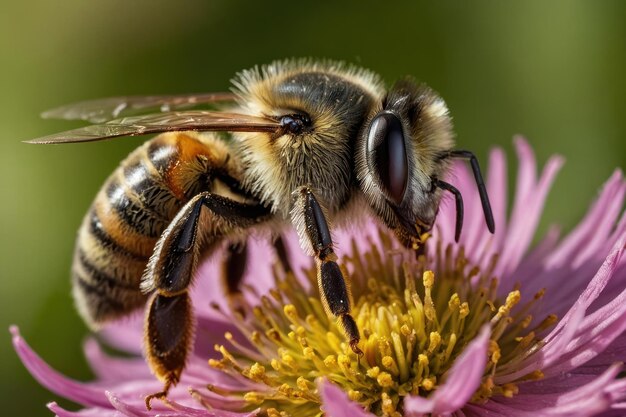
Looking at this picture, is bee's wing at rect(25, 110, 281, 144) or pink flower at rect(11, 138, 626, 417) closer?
pink flower at rect(11, 138, 626, 417)

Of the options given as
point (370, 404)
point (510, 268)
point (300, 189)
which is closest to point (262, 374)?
point (370, 404)

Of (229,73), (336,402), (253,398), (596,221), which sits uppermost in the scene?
(229,73)

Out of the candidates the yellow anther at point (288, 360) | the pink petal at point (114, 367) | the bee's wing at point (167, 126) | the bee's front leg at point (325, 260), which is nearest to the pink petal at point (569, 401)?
the bee's front leg at point (325, 260)

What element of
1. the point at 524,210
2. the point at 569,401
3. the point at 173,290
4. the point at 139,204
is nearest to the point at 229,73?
the point at 524,210

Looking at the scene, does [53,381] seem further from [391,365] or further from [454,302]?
[454,302]

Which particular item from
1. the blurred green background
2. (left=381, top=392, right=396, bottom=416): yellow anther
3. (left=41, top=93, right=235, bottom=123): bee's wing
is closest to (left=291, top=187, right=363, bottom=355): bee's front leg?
(left=381, top=392, right=396, bottom=416): yellow anther

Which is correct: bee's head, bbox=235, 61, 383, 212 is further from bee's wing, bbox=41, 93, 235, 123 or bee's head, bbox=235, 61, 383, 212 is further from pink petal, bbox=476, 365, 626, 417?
pink petal, bbox=476, 365, 626, 417
